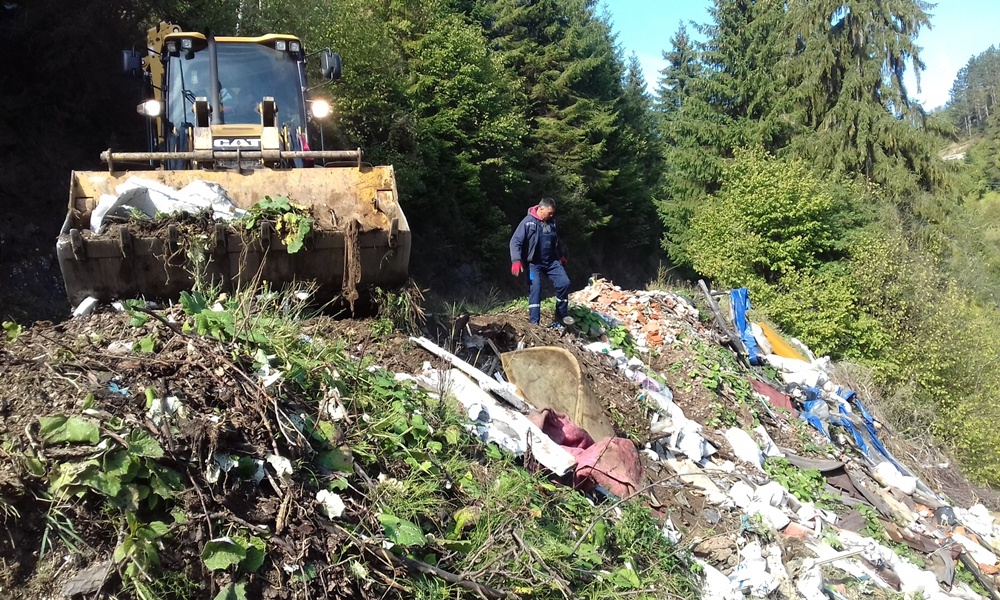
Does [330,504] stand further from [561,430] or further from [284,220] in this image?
[284,220]

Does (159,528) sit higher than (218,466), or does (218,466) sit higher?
(218,466)

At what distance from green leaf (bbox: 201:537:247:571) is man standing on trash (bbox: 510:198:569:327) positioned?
5.40 meters

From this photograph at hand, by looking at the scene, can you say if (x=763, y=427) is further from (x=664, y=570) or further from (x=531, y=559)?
(x=531, y=559)

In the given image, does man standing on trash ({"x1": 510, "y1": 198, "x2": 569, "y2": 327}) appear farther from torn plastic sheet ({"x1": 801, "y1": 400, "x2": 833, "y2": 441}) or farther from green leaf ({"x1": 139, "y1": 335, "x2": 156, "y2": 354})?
green leaf ({"x1": 139, "y1": 335, "x2": 156, "y2": 354})

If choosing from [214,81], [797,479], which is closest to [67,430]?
[214,81]

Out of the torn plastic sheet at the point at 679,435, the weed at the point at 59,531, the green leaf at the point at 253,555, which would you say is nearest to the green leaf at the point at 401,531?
the green leaf at the point at 253,555

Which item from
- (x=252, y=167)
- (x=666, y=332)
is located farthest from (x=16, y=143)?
(x=666, y=332)

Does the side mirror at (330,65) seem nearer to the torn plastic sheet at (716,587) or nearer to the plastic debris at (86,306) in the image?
the plastic debris at (86,306)

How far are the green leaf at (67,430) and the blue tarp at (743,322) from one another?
30.6 feet

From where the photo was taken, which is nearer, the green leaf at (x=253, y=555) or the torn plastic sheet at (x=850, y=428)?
the green leaf at (x=253, y=555)

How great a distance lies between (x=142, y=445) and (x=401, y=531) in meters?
1.18

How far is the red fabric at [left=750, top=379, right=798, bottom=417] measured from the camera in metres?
9.86

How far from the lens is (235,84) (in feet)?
25.5

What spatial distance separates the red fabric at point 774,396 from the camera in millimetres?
9859
